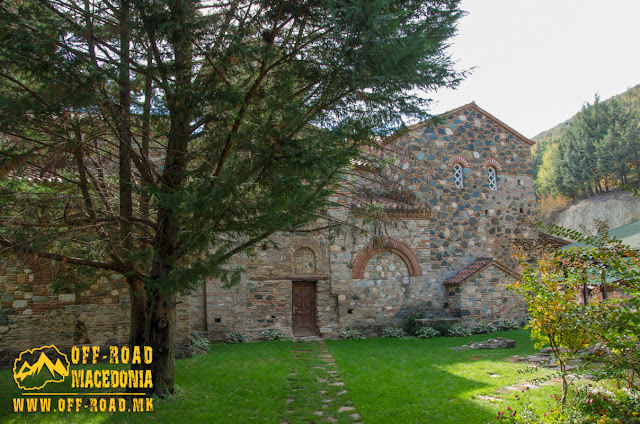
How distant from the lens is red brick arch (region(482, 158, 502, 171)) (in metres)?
15.8

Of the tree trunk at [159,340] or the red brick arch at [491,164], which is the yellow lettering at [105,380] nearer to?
the tree trunk at [159,340]

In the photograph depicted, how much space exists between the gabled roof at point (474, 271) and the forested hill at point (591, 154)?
724 inches

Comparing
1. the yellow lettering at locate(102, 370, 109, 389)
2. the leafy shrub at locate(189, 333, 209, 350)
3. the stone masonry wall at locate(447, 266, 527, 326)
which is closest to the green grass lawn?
the leafy shrub at locate(189, 333, 209, 350)

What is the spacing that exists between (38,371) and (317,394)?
5870 millimetres

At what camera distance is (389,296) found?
535 inches

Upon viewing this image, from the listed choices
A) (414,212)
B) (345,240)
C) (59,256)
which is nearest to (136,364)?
(59,256)

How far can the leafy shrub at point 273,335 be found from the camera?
12.3 metres

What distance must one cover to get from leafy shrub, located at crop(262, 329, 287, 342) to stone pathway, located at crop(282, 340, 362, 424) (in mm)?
2522

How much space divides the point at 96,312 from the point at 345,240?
724cm

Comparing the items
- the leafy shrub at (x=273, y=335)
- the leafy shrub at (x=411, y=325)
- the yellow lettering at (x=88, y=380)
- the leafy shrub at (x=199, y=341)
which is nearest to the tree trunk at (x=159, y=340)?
the yellow lettering at (x=88, y=380)

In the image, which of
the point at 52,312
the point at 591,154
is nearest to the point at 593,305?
the point at 52,312

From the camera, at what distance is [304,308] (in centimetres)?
1313

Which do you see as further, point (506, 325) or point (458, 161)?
point (458, 161)

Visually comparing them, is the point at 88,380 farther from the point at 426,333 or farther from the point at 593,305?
the point at 426,333
